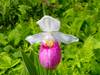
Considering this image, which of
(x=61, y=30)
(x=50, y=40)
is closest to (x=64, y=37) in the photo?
(x=50, y=40)

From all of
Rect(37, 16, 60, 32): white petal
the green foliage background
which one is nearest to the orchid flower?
Rect(37, 16, 60, 32): white petal

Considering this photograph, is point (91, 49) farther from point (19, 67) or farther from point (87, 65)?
point (19, 67)

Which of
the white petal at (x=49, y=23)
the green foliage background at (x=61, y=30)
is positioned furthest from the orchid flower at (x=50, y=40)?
the green foliage background at (x=61, y=30)

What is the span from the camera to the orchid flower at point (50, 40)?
1.49m

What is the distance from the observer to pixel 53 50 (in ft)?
4.97

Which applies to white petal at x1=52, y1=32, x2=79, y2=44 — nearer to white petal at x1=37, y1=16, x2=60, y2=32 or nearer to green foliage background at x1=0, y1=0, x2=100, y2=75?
white petal at x1=37, y1=16, x2=60, y2=32

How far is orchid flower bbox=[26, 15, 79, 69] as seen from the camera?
1.49 meters

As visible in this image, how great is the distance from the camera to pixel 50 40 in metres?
1.58

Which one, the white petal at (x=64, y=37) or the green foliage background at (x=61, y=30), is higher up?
the white petal at (x=64, y=37)

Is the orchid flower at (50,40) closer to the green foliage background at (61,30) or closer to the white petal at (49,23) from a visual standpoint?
the white petal at (49,23)

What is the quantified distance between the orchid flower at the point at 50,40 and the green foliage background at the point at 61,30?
133mm

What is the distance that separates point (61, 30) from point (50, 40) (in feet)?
2.97

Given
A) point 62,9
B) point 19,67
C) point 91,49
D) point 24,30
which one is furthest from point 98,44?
point 62,9

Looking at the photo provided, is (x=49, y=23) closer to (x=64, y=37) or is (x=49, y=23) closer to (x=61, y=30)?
(x=64, y=37)
